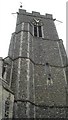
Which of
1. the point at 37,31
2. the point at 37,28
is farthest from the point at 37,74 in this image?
the point at 37,28

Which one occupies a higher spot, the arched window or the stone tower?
the arched window

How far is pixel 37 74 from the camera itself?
16.2m

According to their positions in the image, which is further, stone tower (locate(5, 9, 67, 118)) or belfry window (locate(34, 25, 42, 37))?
belfry window (locate(34, 25, 42, 37))

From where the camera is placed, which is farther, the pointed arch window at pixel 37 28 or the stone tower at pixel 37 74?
the pointed arch window at pixel 37 28

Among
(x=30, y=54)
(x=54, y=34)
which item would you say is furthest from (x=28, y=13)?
(x=30, y=54)

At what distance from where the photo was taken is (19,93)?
13672 mm

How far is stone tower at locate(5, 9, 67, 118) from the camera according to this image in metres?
13.8

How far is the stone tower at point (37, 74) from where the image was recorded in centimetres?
1376

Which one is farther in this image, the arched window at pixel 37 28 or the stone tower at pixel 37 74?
the arched window at pixel 37 28

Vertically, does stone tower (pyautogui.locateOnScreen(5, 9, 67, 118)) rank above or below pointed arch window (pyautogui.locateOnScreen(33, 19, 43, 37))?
below

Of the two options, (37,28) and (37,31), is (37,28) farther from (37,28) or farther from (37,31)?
(37,31)

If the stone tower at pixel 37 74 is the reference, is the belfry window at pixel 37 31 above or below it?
above

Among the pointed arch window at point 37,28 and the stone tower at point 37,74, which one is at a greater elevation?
the pointed arch window at point 37,28

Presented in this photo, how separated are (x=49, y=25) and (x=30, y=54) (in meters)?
7.20
